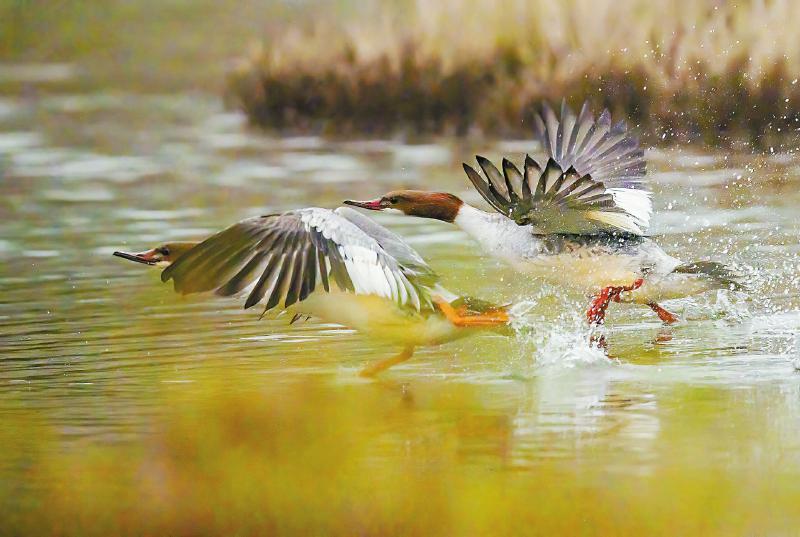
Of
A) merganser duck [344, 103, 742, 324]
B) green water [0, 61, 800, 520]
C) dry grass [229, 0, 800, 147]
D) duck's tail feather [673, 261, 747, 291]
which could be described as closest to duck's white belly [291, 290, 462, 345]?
green water [0, 61, 800, 520]

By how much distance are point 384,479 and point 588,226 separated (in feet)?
8.88

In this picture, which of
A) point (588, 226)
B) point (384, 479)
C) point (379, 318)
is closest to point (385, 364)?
point (379, 318)

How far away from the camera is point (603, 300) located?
776 centimetres

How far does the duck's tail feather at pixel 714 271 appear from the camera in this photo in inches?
304

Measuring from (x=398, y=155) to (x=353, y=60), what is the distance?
8.54ft

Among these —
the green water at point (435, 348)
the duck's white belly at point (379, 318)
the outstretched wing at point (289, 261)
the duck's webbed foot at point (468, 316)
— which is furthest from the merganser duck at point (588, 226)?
the outstretched wing at point (289, 261)

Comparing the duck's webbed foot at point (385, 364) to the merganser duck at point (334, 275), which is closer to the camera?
the merganser duck at point (334, 275)

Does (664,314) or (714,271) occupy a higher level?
(714,271)

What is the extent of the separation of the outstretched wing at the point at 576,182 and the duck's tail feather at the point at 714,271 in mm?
307

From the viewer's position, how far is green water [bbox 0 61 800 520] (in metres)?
5.77

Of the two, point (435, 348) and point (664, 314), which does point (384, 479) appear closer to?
point (435, 348)

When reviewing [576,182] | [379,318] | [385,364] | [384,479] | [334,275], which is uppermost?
[576,182]

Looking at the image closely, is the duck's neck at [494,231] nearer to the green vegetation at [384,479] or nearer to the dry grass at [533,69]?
the green vegetation at [384,479]

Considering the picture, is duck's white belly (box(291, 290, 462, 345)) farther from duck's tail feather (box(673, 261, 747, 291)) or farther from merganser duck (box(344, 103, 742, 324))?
duck's tail feather (box(673, 261, 747, 291))
